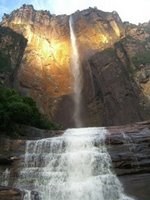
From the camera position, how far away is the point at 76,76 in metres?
54.6

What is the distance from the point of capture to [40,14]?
6556 cm

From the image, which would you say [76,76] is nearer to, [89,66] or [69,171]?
[89,66]

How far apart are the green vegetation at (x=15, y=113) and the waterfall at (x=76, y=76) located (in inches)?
664

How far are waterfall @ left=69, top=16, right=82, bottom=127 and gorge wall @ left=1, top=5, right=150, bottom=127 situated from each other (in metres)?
0.64

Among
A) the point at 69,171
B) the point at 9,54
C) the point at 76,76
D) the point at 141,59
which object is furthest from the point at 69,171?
the point at 76,76

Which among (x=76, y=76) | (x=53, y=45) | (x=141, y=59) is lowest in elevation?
(x=141, y=59)

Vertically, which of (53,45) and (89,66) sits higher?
(53,45)

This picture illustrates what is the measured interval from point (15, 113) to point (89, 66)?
94.6 ft

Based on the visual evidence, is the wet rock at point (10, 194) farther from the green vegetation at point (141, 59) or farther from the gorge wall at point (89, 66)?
the green vegetation at point (141, 59)

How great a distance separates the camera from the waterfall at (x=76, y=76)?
154ft

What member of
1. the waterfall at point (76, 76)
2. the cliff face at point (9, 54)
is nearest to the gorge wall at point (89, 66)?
the waterfall at point (76, 76)

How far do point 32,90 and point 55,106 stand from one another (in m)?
3.82

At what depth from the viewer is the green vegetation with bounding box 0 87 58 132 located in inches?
985

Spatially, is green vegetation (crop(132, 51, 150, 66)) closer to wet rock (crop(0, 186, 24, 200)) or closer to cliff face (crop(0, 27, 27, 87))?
cliff face (crop(0, 27, 27, 87))
